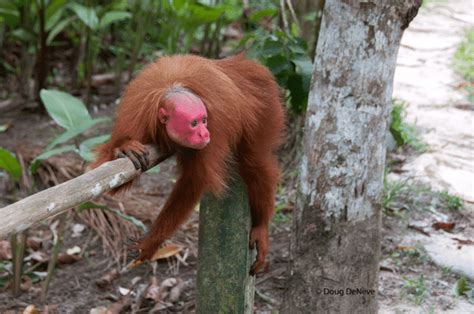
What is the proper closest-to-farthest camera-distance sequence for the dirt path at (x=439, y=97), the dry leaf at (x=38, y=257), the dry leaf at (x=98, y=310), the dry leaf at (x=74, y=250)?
the dry leaf at (x=98, y=310)
the dry leaf at (x=38, y=257)
the dry leaf at (x=74, y=250)
the dirt path at (x=439, y=97)

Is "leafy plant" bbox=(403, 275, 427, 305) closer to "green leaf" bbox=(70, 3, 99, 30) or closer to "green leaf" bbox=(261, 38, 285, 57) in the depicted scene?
"green leaf" bbox=(261, 38, 285, 57)

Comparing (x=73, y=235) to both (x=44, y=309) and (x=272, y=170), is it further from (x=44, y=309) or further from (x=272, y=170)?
(x=272, y=170)

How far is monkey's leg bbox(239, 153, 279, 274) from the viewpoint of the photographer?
3352mm

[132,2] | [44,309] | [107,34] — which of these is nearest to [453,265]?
[44,309]

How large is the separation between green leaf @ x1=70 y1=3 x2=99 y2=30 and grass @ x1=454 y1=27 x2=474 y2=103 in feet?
10.6

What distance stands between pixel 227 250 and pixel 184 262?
4.17ft

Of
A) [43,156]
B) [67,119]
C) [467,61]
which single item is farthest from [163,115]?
[467,61]

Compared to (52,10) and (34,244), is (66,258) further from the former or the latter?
(52,10)

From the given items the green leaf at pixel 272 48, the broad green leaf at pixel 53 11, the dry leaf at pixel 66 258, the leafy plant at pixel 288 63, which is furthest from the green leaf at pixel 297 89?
the broad green leaf at pixel 53 11

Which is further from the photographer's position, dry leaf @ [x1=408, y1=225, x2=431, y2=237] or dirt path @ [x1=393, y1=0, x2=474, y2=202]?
dirt path @ [x1=393, y1=0, x2=474, y2=202]

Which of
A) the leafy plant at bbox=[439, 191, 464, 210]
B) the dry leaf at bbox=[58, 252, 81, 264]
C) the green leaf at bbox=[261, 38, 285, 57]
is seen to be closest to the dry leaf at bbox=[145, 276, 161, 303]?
the dry leaf at bbox=[58, 252, 81, 264]

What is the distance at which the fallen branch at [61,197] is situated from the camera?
190cm

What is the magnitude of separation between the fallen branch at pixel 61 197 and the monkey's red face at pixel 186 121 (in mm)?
256

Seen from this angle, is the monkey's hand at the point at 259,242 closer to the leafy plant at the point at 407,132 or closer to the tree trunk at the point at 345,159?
the tree trunk at the point at 345,159
